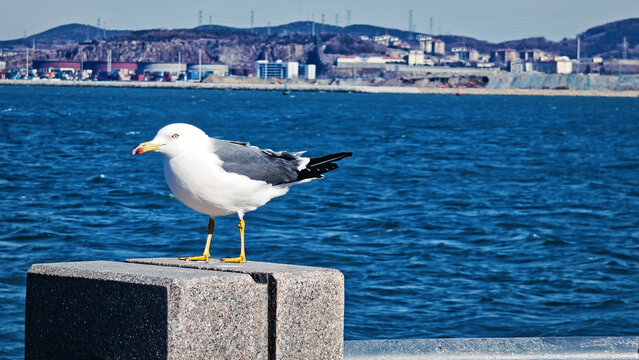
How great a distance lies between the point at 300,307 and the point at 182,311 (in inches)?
25.0

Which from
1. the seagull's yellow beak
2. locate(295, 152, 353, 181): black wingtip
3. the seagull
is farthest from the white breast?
locate(295, 152, 353, 181): black wingtip

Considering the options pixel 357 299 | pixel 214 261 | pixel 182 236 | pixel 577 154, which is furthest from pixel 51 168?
pixel 214 261

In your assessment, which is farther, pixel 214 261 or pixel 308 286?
pixel 214 261

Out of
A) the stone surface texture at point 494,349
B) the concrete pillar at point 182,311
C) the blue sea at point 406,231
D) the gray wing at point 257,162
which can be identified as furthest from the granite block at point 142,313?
the blue sea at point 406,231

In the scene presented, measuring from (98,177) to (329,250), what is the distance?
16.0 metres

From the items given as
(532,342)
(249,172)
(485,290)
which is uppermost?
(249,172)

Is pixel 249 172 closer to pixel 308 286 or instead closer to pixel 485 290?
pixel 308 286

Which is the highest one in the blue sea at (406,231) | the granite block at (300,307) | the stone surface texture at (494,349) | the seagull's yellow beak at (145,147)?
the seagull's yellow beak at (145,147)

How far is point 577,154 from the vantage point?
163 feet

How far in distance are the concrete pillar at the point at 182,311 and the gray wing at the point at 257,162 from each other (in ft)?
1.44

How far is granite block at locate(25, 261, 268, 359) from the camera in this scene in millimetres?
3963

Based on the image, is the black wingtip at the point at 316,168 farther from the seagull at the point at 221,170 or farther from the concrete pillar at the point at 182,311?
the concrete pillar at the point at 182,311

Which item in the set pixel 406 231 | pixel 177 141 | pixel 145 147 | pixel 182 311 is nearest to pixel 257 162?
pixel 177 141

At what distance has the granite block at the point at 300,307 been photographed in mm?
4277
